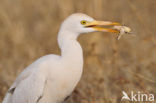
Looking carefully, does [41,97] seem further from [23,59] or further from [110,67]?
[23,59]

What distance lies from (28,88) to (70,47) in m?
0.64

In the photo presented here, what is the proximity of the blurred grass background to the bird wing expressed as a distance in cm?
72

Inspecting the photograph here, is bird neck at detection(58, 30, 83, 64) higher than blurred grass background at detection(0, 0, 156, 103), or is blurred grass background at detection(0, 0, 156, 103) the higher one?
bird neck at detection(58, 30, 83, 64)

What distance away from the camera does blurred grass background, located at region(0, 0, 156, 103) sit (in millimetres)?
5422

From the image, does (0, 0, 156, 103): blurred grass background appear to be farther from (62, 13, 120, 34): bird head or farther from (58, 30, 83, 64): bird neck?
(58, 30, 83, 64): bird neck

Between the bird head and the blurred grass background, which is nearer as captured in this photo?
the bird head

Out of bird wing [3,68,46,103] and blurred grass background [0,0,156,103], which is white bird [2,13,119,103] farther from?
blurred grass background [0,0,156,103]

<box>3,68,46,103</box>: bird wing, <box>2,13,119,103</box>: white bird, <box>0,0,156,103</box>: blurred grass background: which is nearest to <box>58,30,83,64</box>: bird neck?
<box>2,13,119,103</box>: white bird

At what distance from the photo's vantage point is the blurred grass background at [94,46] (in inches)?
213

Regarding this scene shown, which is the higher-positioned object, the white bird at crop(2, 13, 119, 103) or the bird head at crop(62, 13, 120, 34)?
the bird head at crop(62, 13, 120, 34)

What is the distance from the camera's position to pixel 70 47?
4.38 m

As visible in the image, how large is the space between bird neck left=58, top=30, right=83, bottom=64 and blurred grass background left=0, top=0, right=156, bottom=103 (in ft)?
2.08

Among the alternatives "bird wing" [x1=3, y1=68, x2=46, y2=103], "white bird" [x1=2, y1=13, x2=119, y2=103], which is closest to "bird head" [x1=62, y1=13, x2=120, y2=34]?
"white bird" [x1=2, y1=13, x2=119, y2=103]

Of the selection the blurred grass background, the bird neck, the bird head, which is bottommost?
the blurred grass background
